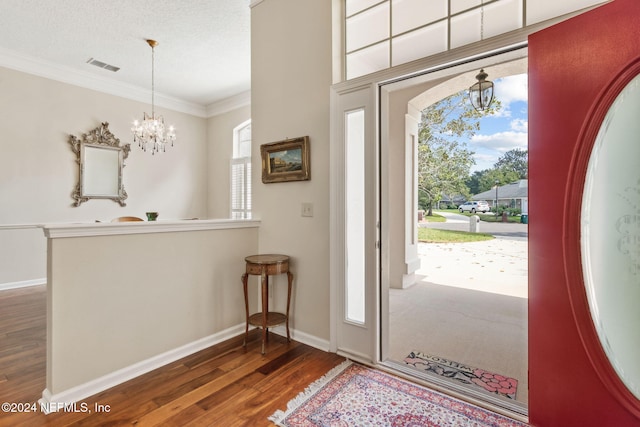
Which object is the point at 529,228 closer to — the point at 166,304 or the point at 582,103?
the point at 582,103

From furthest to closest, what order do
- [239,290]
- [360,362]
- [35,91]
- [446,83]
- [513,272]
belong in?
1. [513,272]
2. [35,91]
3. [446,83]
4. [239,290]
5. [360,362]

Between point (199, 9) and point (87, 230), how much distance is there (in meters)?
2.62

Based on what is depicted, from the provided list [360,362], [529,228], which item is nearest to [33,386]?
[360,362]

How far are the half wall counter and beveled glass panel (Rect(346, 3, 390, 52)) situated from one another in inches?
70.7

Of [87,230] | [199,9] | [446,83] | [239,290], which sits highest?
[199,9]

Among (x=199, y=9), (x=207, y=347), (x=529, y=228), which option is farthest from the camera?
(x=199, y=9)

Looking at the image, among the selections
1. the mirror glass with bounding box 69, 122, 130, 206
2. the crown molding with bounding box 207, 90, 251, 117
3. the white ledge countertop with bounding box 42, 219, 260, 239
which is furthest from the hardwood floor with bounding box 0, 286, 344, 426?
the crown molding with bounding box 207, 90, 251, 117

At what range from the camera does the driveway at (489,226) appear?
604 cm

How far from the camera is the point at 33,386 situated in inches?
79.6

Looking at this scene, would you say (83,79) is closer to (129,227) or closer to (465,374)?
(129,227)

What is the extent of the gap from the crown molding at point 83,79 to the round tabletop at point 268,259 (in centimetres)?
442

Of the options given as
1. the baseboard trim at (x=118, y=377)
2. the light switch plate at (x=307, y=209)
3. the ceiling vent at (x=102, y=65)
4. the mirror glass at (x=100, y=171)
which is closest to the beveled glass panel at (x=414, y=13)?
the light switch plate at (x=307, y=209)

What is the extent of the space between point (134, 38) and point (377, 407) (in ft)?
15.2

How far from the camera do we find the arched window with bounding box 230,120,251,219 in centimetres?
579
